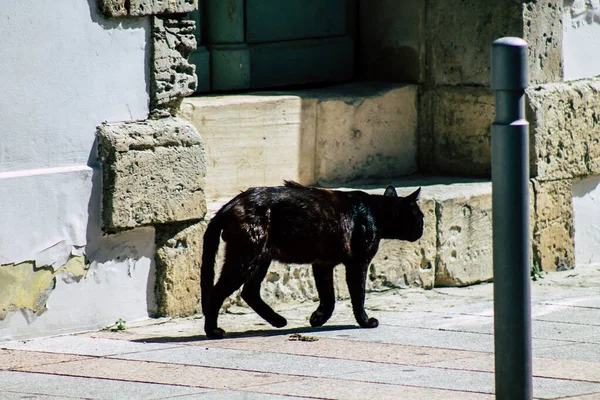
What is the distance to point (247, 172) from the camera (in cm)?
701

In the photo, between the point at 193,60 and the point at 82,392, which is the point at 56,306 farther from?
the point at 193,60

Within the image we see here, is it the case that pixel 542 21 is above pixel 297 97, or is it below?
above

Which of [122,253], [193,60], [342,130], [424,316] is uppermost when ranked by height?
[193,60]

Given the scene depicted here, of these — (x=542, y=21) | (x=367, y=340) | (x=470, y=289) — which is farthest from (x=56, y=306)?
(x=542, y=21)

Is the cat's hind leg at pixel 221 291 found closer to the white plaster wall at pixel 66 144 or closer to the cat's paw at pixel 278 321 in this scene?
the cat's paw at pixel 278 321

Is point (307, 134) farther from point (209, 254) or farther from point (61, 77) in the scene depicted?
point (61, 77)

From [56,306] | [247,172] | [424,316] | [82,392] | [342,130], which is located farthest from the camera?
[342,130]

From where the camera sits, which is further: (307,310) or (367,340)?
(307,310)

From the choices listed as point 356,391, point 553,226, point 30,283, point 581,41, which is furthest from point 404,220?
point 581,41

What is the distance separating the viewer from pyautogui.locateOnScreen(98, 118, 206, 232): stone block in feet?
19.2

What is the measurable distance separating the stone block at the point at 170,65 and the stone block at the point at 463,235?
184 centimetres

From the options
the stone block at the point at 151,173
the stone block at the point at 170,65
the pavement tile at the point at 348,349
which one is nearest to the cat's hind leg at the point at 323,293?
the pavement tile at the point at 348,349

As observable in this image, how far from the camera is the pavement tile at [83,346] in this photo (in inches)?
215

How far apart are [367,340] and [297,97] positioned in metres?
1.99
